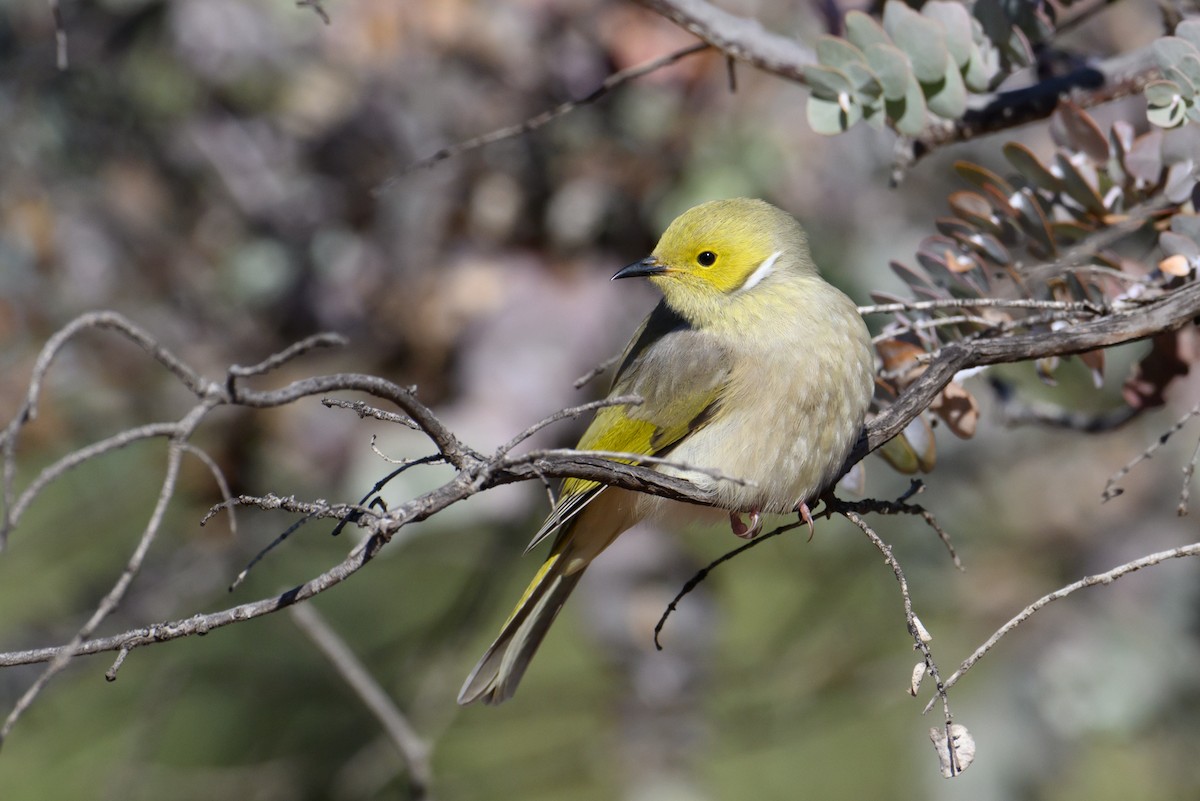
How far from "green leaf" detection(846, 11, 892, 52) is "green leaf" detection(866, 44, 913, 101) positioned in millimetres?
23

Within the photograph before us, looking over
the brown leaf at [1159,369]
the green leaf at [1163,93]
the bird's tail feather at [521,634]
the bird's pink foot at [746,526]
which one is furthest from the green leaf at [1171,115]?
the bird's tail feather at [521,634]

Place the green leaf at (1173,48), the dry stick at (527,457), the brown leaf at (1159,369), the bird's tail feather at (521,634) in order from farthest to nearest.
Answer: the bird's tail feather at (521,634), the brown leaf at (1159,369), the green leaf at (1173,48), the dry stick at (527,457)

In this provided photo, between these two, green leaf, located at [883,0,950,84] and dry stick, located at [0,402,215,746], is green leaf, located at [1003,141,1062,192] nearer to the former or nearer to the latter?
green leaf, located at [883,0,950,84]

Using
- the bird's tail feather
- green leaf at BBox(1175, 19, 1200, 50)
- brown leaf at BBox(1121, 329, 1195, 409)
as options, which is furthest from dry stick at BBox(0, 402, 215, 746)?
brown leaf at BBox(1121, 329, 1195, 409)

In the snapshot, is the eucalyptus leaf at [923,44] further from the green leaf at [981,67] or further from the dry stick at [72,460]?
the dry stick at [72,460]

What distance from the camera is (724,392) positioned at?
266 centimetres

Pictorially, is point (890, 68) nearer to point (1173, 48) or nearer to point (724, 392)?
point (1173, 48)

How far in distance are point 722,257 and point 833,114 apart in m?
0.59

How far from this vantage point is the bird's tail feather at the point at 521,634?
2.56 metres

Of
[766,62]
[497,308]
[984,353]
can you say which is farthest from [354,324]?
[984,353]

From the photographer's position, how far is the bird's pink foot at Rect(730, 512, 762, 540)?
252cm

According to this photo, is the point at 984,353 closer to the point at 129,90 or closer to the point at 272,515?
the point at 272,515

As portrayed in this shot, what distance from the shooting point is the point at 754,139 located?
3510 mm

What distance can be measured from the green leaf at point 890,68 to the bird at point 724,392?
0.49 m
